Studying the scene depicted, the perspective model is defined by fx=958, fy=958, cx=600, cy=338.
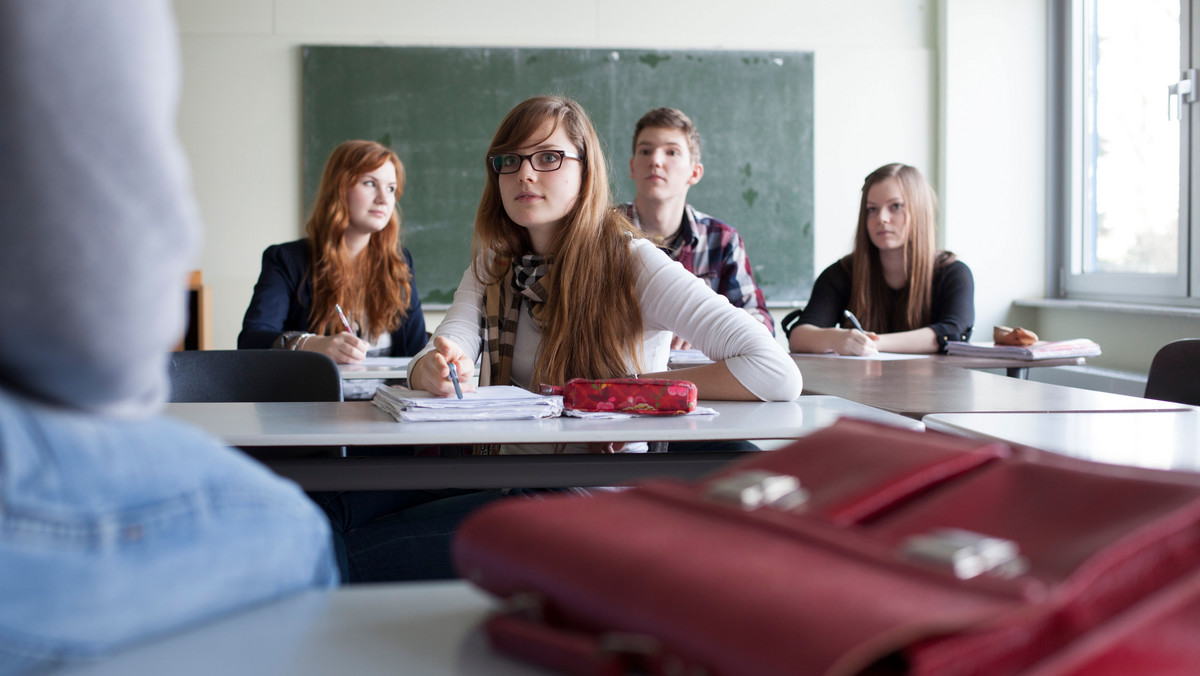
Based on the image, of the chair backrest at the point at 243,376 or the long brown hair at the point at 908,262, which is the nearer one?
the chair backrest at the point at 243,376

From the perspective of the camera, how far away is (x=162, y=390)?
0.48 m

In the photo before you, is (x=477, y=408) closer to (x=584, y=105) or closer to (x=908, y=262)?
(x=908, y=262)

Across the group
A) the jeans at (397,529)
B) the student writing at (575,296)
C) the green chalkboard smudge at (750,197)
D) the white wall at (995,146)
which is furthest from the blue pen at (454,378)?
the white wall at (995,146)

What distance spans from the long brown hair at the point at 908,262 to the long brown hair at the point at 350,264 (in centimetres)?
174

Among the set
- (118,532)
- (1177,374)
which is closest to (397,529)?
(118,532)

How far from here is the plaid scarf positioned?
6.80 feet

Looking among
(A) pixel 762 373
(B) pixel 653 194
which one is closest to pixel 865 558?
(A) pixel 762 373

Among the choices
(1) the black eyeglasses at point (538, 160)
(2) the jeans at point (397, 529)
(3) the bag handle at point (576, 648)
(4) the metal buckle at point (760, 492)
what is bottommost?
(2) the jeans at point (397, 529)

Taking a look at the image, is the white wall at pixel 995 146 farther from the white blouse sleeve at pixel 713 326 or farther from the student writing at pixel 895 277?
the white blouse sleeve at pixel 713 326

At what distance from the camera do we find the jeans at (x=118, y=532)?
1.41ft

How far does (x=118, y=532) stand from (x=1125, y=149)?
17.0ft

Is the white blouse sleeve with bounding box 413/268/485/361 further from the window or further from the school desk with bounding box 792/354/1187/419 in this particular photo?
the window

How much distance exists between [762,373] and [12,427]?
59.4 inches

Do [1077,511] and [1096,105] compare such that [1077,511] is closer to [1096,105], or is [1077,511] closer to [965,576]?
[965,576]
